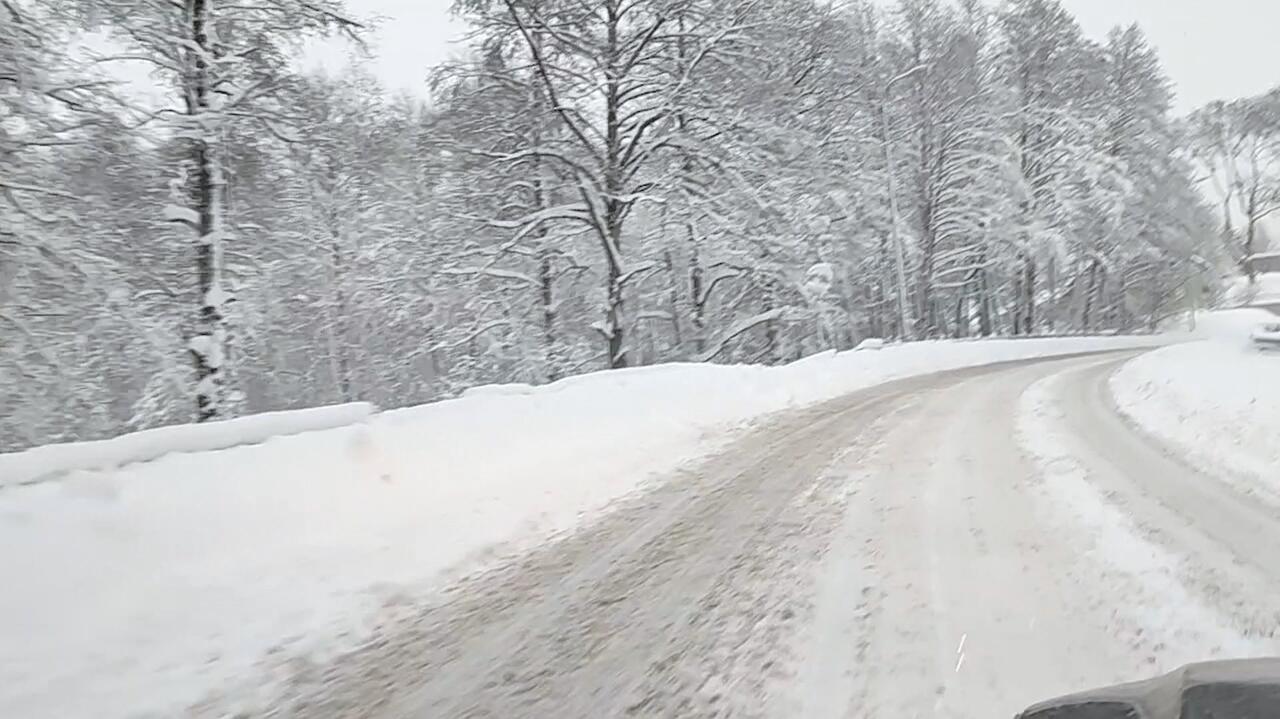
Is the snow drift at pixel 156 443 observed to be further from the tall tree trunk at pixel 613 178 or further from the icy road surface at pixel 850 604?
the tall tree trunk at pixel 613 178

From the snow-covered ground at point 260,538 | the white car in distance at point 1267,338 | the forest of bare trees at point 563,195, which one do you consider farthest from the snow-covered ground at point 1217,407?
A: the forest of bare trees at point 563,195

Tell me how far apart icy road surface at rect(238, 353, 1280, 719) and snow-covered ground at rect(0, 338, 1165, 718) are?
465 mm

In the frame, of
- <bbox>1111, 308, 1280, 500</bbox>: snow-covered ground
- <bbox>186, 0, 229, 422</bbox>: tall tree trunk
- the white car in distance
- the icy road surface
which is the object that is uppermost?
<bbox>186, 0, 229, 422</bbox>: tall tree trunk

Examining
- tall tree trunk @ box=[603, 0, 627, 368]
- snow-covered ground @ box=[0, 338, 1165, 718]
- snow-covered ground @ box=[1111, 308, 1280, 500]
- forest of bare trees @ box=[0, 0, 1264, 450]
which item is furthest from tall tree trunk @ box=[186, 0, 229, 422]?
snow-covered ground @ box=[1111, 308, 1280, 500]

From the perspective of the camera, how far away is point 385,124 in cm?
2553

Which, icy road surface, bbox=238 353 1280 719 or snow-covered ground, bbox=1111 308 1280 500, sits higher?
snow-covered ground, bbox=1111 308 1280 500

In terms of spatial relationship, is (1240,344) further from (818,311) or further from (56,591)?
(56,591)

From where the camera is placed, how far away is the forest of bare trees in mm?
10969

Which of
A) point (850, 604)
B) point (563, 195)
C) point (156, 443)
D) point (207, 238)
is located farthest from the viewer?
point (563, 195)

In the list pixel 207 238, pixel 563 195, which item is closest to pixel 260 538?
pixel 207 238

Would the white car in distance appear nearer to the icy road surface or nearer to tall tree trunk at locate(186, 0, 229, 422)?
the icy road surface

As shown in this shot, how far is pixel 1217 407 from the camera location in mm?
10188

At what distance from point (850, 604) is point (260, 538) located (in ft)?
13.5

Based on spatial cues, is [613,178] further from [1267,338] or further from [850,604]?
[850,604]
